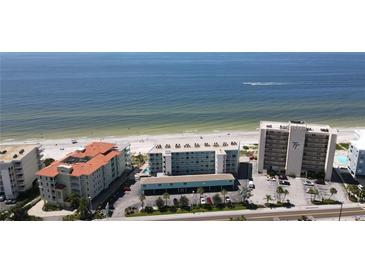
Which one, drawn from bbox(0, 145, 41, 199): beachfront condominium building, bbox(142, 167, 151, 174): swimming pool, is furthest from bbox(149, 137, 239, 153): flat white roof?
bbox(0, 145, 41, 199): beachfront condominium building

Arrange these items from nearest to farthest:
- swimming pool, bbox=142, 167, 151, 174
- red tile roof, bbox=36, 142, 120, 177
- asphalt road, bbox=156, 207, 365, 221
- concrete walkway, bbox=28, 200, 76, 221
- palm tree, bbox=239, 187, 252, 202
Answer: asphalt road, bbox=156, 207, 365, 221 → concrete walkway, bbox=28, 200, 76, 221 → red tile roof, bbox=36, 142, 120, 177 → palm tree, bbox=239, 187, 252, 202 → swimming pool, bbox=142, 167, 151, 174

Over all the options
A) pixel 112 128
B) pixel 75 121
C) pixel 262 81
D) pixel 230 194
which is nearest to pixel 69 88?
pixel 75 121

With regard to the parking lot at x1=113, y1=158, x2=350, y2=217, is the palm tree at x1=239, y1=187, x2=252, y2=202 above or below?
above

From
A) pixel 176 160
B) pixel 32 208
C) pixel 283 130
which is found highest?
pixel 283 130

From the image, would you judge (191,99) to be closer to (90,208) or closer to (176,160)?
(176,160)

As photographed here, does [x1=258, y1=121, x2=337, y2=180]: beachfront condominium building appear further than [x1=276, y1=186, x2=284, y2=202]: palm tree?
Yes

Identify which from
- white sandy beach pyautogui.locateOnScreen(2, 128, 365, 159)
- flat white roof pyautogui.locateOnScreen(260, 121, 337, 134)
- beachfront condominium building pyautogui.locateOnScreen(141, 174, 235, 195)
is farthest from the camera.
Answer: white sandy beach pyautogui.locateOnScreen(2, 128, 365, 159)

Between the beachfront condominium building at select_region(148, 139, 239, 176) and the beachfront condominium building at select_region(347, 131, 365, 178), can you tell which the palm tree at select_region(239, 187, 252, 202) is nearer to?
the beachfront condominium building at select_region(148, 139, 239, 176)

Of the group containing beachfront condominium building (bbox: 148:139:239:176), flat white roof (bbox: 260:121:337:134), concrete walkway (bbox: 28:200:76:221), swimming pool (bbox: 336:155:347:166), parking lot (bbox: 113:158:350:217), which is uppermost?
flat white roof (bbox: 260:121:337:134)
